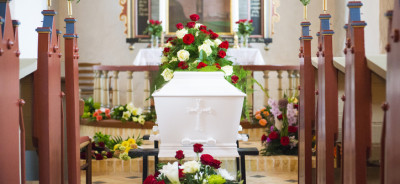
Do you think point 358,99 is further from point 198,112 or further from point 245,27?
point 245,27

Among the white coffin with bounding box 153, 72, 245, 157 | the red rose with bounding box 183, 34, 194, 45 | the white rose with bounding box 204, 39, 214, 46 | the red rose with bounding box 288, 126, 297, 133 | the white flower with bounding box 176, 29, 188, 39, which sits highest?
the white flower with bounding box 176, 29, 188, 39

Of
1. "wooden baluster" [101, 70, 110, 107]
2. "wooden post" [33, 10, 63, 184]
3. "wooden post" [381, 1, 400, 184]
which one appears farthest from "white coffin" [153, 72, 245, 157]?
"wooden baluster" [101, 70, 110, 107]

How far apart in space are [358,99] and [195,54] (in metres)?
1.48

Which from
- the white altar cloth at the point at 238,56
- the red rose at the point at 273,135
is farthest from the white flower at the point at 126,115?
the white altar cloth at the point at 238,56

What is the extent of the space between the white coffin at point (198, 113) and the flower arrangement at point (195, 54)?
13.2 inches

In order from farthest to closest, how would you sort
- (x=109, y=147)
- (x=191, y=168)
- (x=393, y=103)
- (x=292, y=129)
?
1. (x=109, y=147)
2. (x=292, y=129)
3. (x=191, y=168)
4. (x=393, y=103)

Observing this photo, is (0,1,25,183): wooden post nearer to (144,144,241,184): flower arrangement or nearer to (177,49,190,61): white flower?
(144,144,241,184): flower arrangement

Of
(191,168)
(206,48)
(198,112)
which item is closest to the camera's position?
(191,168)

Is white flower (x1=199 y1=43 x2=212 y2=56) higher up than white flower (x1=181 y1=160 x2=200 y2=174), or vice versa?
white flower (x1=199 y1=43 x2=212 y2=56)

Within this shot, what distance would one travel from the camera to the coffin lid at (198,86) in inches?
131

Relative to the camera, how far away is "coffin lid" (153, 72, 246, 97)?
3.33 metres

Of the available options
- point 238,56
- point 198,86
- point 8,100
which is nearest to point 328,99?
point 198,86

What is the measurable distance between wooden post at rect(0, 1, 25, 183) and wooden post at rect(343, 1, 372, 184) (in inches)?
67.6

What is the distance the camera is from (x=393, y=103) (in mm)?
2279
